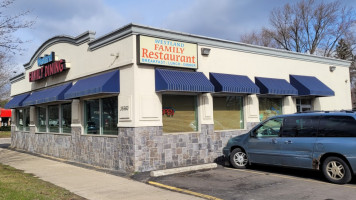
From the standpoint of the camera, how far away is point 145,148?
383 inches

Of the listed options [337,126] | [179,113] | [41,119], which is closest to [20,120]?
[41,119]

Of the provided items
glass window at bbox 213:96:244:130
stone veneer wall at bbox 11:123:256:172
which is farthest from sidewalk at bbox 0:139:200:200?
glass window at bbox 213:96:244:130

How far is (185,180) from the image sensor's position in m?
8.55

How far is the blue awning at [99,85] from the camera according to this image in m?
10.0

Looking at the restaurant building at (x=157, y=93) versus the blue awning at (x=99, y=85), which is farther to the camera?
the blue awning at (x=99, y=85)

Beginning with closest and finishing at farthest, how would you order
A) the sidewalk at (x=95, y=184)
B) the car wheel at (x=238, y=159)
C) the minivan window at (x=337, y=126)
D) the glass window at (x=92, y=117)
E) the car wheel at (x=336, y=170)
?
1. the sidewalk at (x=95, y=184)
2. the car wheel at (x=336, y=170)
3. the minivan window at (x=337, y=126)
4. the car wheel at (x=238, y=159)
5. the glass window at (x=92, y=117)

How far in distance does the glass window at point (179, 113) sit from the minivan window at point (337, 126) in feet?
14.4

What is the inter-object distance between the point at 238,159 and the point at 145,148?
2.95 m

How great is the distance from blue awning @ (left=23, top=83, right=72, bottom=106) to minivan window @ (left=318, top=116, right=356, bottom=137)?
31.0ft

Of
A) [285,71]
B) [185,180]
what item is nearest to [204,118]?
[185,180]

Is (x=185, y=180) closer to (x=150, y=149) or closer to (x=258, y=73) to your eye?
(x=150, y=149)

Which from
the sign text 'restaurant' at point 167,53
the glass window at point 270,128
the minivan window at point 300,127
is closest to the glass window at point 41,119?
the sign text 'restaurant' at point 167,53

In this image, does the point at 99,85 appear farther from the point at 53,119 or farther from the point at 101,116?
the point at 53,119

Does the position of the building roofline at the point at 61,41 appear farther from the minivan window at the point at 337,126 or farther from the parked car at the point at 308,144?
the minivan window at the point at 337,126
